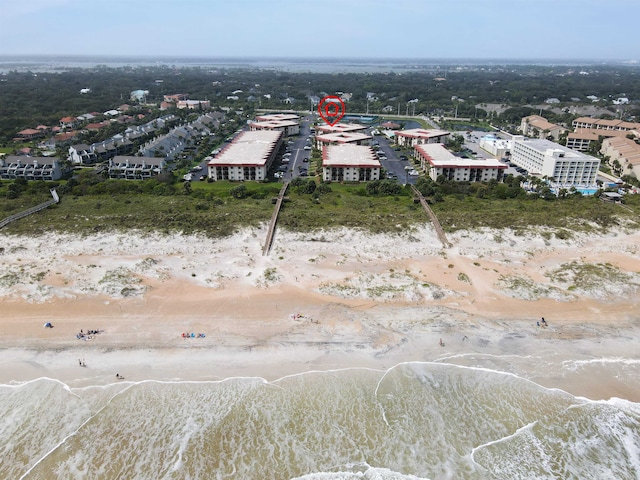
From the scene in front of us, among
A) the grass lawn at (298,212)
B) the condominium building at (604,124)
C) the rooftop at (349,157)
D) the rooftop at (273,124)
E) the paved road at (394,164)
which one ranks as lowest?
the grass lawn at (298,212)

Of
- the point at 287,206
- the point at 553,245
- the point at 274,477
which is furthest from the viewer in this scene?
the point at 287,206

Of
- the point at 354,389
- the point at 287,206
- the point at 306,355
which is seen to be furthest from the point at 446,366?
the point at 287,206

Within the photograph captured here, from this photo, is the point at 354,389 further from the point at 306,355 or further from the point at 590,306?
the point at 590,306

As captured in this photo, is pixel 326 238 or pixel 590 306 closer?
pixel 590 306

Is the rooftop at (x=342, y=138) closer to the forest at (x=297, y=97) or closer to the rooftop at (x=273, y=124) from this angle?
the rooftop at (x=273, y=124)

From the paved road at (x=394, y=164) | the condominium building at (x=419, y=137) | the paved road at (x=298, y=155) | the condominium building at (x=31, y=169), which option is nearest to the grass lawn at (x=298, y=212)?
the condominium building at (x=31, y=169)

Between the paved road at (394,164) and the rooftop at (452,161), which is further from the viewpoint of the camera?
the paved road at (394,164)
